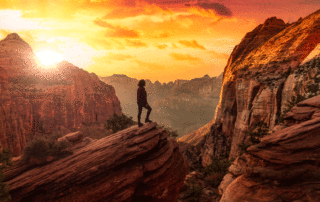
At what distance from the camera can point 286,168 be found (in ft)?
30.5

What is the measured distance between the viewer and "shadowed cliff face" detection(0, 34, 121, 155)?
186 feet

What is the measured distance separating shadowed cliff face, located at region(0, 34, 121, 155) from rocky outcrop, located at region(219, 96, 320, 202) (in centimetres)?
5528

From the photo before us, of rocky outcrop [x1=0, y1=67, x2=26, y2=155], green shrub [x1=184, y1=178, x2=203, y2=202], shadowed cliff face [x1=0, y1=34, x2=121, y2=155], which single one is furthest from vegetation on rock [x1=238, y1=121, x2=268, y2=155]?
shadowed cliff face [x1=0, y1=34, x2=121, y2=155]

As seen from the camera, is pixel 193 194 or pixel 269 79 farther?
pixel 269 79

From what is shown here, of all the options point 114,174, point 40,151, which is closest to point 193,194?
point 114,174

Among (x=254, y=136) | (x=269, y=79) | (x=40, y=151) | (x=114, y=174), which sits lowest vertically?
(x=114, y=174)

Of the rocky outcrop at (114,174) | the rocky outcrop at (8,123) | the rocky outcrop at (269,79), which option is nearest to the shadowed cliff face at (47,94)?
the rocky outcrop at (8,123)

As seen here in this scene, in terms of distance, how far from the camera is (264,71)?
34.7 metres

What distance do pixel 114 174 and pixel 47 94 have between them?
66110mm

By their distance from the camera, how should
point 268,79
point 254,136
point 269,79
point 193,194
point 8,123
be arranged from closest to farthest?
point 254,136 → point 193,194 → point 8,123 → point 269,79 → point 268,79

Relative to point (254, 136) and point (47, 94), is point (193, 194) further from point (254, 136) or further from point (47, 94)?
point (47, 94)

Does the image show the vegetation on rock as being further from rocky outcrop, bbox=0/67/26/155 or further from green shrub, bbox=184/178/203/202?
rocky outcrop, bbox=0/67/26/155

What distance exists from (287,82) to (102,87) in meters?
83.2

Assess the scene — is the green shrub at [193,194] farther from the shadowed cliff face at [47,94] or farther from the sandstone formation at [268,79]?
the shadowed cliff face at [47,94]
